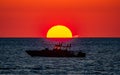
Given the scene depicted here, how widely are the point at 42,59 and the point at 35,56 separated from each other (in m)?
4.05

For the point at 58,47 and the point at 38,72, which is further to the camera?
the point at 58,47

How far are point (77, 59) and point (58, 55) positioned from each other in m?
3.98

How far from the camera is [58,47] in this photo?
104 m

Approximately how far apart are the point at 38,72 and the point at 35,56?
3140cm

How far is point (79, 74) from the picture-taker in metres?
68.9

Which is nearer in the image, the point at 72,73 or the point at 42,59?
the point at 72,73

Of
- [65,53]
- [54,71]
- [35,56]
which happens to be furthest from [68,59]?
[54,71]

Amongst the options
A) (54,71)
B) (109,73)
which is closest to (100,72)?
(109,73)

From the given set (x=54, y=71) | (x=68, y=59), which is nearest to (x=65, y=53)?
(x=68, y=59)

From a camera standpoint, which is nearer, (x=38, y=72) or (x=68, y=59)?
(x=38, y=72)

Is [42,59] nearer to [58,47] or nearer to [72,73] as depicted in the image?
[58,47]

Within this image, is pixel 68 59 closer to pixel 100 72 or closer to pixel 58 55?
pixel 58 55

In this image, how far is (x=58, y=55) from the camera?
98062mm

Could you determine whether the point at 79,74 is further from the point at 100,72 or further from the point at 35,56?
the point at 35,56
